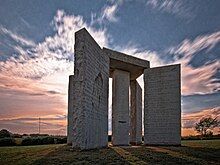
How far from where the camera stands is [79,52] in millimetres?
9602

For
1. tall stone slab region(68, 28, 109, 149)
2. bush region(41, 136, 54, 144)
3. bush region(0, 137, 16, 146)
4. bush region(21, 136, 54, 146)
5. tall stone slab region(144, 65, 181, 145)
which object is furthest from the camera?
bush region(41, 136, 54, 144)

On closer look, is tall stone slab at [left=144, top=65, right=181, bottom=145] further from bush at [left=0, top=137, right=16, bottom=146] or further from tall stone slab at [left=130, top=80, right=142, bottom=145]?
bush at [left=0, top=137, right=16, bottom=146]

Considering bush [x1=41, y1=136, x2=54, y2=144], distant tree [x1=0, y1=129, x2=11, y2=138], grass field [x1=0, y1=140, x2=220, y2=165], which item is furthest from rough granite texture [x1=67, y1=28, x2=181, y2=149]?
distant tree [x1=0, y1=129, x2=11, y2=138]

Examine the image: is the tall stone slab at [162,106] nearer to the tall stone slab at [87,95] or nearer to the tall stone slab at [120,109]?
the tall stone slab at [120,109]

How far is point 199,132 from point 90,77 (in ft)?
82.1

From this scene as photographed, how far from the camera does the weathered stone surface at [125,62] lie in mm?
14430

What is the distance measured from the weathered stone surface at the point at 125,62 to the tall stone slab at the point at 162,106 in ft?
2.61

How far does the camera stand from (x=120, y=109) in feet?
51.0

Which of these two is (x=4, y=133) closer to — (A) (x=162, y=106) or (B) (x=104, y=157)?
(A) (x=162, y=106)

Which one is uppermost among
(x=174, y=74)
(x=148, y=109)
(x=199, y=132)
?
(x=174, y=74)

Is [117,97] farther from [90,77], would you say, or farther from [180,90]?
[90,77]

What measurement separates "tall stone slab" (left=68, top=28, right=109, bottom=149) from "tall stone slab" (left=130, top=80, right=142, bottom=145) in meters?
6.19

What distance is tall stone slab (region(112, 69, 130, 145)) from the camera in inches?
604

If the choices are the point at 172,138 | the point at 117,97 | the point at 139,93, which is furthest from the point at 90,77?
the point at 139,93
